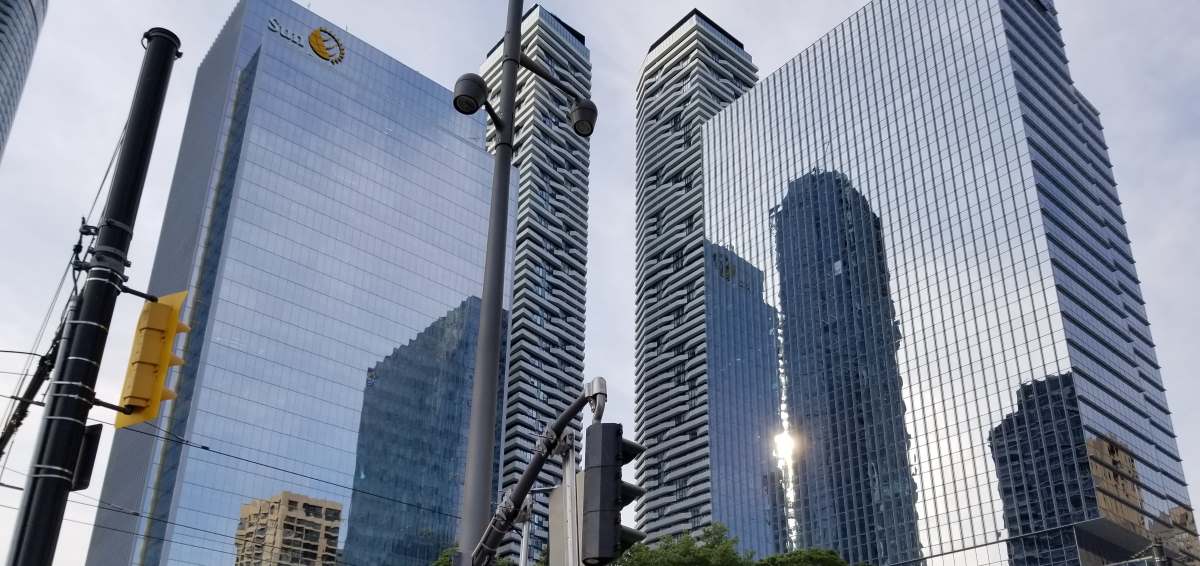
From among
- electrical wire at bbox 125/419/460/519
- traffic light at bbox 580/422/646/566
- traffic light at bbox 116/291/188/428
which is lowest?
traffic light at bbox 580/422/646/566

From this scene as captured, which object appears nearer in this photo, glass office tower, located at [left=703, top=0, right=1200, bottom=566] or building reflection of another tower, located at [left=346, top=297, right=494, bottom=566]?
glass office tower, located at [left=703, top=0, right=1200, bottom=566]

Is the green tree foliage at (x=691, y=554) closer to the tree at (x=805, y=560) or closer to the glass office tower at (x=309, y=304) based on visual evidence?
the tree at (x=805, y=560)

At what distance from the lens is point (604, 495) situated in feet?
34.0

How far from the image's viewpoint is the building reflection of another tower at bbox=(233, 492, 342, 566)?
107m

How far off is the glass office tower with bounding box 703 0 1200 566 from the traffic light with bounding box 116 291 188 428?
112 m

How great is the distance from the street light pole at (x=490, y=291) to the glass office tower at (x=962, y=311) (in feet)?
357

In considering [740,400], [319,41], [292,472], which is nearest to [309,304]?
[292,472]

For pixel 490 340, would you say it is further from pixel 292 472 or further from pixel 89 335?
pixel 292 472

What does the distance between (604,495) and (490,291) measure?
4.16 metres

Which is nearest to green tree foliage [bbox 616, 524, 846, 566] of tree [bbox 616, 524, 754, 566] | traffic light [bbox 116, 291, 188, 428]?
tree [bbox 616, 524, 754, 566]

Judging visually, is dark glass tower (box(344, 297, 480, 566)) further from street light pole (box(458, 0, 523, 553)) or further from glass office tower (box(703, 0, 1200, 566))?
street light pole (box(458, 0, 523, 553))

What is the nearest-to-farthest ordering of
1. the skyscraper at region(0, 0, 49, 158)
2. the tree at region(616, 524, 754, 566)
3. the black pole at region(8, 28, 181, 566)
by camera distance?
1. the black pole at region(8, 28, 181, 566)
2. the tree at region(616, 524, 754, 566)
3. the skyscraper at region(0, 0, 49, 158)

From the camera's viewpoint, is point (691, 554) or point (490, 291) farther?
point (691, 554)

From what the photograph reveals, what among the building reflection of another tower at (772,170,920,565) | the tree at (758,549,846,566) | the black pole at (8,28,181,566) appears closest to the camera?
the black pole at (8,28,181,566)
